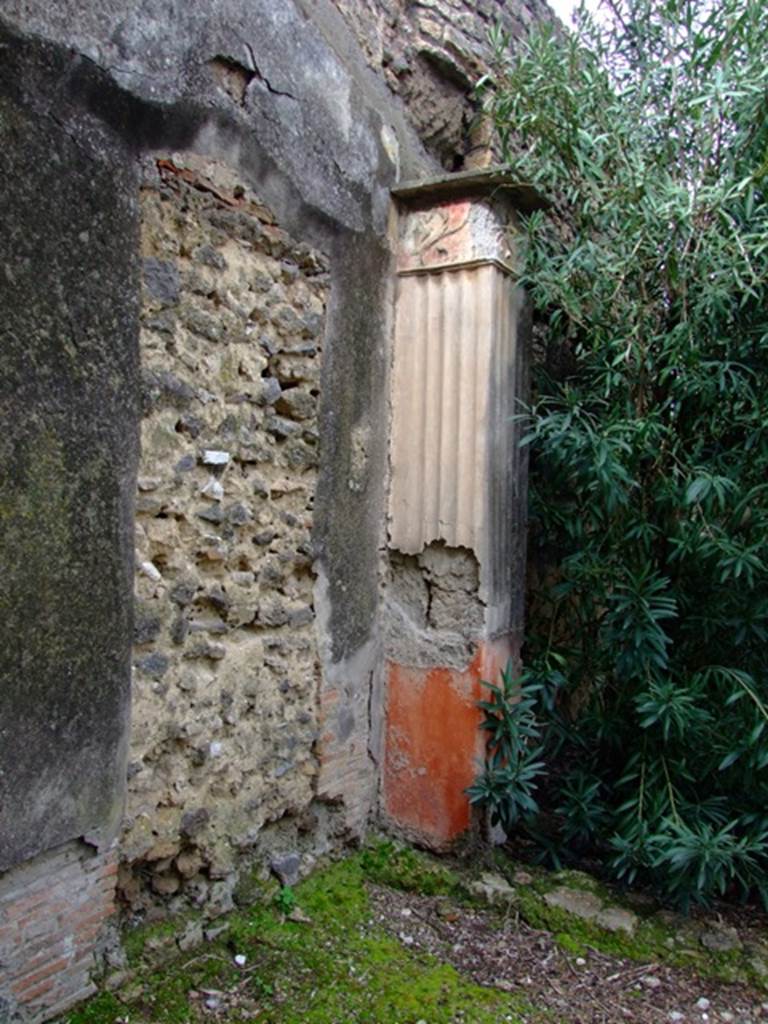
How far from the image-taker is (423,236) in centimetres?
362

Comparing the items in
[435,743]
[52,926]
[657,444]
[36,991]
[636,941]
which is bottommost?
[636,941]

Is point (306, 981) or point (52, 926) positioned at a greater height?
point (52, 926)

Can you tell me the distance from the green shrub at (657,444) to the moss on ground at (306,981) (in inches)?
28.3

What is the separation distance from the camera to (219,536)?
9.04 feet

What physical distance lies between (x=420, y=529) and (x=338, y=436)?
578mm

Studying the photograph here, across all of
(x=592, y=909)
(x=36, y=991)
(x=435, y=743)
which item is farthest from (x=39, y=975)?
(x=592, y=909)

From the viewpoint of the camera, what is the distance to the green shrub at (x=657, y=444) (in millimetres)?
3121

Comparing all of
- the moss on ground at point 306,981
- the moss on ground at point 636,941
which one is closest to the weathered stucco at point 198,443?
the moss on ground at point 306,981

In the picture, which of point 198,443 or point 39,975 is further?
point 198,443

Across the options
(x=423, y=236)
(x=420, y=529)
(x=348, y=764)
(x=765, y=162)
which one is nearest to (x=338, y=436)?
(x=420, y=529)

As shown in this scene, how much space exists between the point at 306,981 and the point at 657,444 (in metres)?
2.34

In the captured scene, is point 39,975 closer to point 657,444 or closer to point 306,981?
point 306,981

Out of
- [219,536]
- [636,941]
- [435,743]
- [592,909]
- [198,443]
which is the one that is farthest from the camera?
[435,743]

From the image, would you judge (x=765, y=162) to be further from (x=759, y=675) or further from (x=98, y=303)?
(x=98, y=303)
